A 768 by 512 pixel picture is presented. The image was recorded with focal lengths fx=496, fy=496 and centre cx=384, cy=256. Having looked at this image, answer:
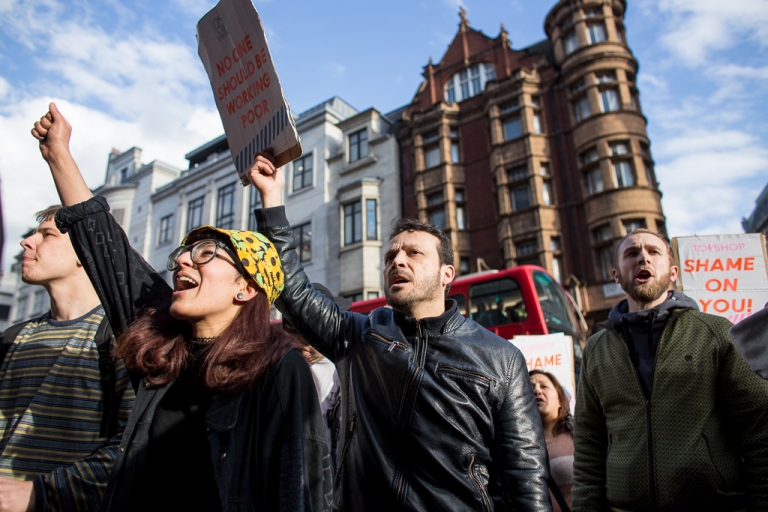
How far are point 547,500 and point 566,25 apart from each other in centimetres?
2449

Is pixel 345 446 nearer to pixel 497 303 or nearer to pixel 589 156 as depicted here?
pixel 497 303

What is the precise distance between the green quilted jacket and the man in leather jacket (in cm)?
57

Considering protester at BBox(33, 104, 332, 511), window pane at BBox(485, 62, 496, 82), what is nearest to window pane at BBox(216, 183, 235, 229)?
window pane at BBox(485, 62, 496, 82)

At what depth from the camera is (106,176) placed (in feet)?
135

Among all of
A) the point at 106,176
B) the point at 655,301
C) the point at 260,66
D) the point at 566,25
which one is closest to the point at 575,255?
the point at 566,25

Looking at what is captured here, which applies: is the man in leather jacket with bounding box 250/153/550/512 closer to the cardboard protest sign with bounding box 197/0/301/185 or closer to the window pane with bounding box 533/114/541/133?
the cardboard protest sign with bounding box 197/0/301/185

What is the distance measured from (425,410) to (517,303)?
9.58 metres

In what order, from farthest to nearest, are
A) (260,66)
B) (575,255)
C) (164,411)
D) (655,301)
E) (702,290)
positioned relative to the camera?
(575,255) → (702,290) → (655,301) → (260,66) → (164,411)

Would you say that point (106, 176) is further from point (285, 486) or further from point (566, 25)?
point (285, 486)

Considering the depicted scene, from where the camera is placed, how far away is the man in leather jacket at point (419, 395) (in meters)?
2.12

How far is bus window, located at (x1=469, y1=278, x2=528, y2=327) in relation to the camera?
11312 mm

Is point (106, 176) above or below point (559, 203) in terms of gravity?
above

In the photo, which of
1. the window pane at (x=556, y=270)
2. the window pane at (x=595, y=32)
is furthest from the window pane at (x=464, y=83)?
the window pane at (x=556, y=270)

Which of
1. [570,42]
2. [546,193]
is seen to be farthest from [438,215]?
[570,42]
